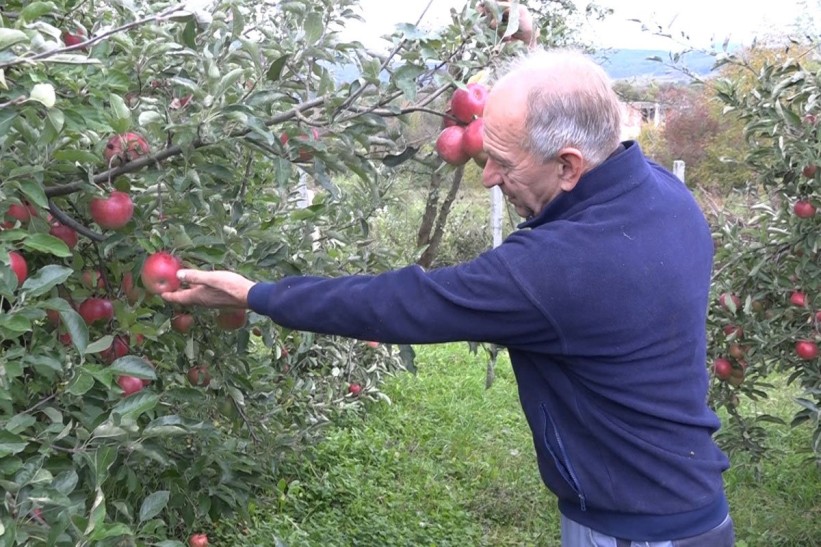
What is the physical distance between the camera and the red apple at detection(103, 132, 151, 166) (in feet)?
5.55

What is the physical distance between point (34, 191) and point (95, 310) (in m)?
0.40

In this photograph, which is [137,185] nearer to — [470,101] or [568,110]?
A: [470,101]

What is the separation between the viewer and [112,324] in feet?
6.17

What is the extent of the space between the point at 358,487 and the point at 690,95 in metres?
14.5

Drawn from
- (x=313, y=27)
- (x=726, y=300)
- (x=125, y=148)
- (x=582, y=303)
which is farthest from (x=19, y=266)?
(x=726, y=300)

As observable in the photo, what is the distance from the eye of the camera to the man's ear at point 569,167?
161cm

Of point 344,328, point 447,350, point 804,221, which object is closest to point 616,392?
point 344,328

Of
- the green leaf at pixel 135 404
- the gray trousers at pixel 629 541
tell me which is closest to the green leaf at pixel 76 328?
the green leaf at pixel 135 404

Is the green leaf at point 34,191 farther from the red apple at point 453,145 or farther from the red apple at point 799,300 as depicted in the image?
the red apple at point 799,300

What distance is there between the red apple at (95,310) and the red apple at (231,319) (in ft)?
0.78

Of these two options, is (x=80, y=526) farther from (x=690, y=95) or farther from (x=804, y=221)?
(x=690, y=95)

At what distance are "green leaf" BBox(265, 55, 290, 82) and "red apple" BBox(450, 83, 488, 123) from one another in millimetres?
366

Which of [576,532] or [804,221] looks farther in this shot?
[804,221]

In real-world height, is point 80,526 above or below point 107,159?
below
